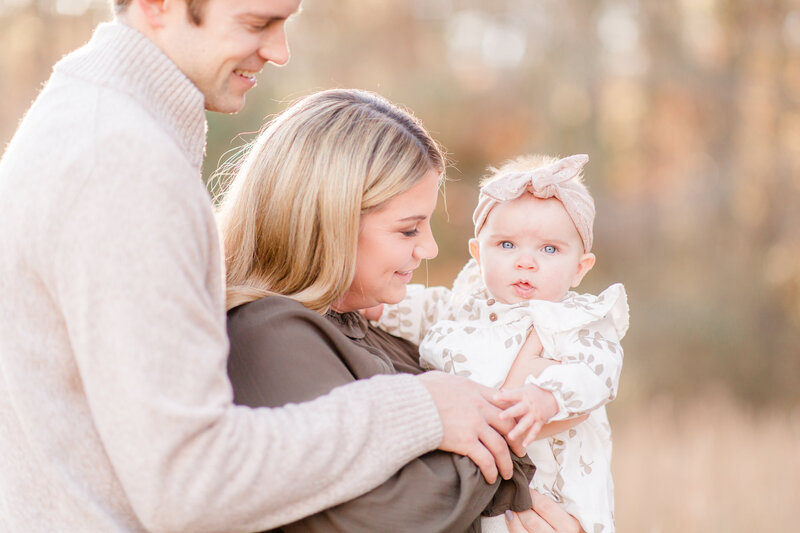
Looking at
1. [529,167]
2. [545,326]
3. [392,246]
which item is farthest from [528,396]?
[529,167]

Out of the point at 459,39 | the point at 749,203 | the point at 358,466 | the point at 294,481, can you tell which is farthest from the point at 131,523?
the point at 459,39

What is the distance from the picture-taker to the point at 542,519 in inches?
86.0

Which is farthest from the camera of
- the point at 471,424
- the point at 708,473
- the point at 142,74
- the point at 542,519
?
the point at 708,473

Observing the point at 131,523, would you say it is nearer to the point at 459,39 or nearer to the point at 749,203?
the point at 749,203

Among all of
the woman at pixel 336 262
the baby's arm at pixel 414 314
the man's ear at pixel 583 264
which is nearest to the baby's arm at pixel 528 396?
the woman at pixel 336 262

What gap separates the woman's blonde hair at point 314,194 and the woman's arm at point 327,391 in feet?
0.59

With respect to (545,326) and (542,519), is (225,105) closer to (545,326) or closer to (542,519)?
(545,326)

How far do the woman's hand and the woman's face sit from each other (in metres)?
0.65

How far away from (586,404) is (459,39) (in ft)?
42.2

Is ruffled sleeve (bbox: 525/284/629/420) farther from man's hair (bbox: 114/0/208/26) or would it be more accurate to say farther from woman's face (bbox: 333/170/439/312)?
man's hair (bbox: 114/0/208/26)

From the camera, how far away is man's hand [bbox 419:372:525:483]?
189 cm

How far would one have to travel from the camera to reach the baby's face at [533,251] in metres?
2.51

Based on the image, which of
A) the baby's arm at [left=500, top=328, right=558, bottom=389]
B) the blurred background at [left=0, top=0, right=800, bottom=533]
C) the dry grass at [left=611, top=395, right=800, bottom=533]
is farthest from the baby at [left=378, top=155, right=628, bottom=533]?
the blurred background at [left=0, top=0, right=800, bottom=533]

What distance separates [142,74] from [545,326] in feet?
4.23
